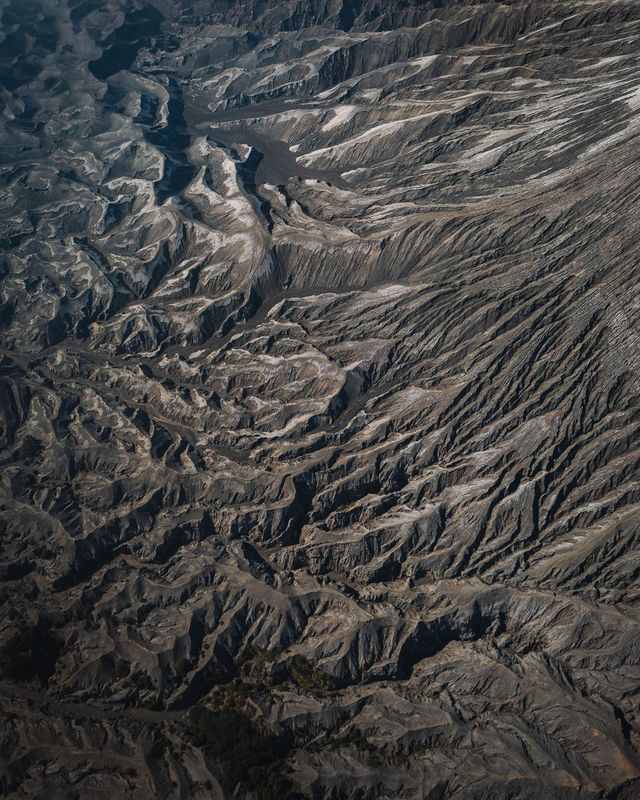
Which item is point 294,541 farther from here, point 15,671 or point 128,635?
point 15,671

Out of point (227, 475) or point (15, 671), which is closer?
point (15, 671)

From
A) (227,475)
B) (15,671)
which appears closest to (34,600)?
(15,671)

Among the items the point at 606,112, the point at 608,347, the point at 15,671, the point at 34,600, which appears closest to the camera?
the point at 15,671

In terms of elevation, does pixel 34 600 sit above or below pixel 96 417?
below

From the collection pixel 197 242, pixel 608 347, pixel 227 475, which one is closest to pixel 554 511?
pixel 608 347

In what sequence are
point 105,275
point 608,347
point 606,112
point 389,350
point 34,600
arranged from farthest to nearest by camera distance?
point 105,275 < point 606,112 < point 389,350 < point 608,347 < point 34,600

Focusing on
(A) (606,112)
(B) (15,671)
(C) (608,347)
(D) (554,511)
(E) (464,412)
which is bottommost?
(B) (15,671)
